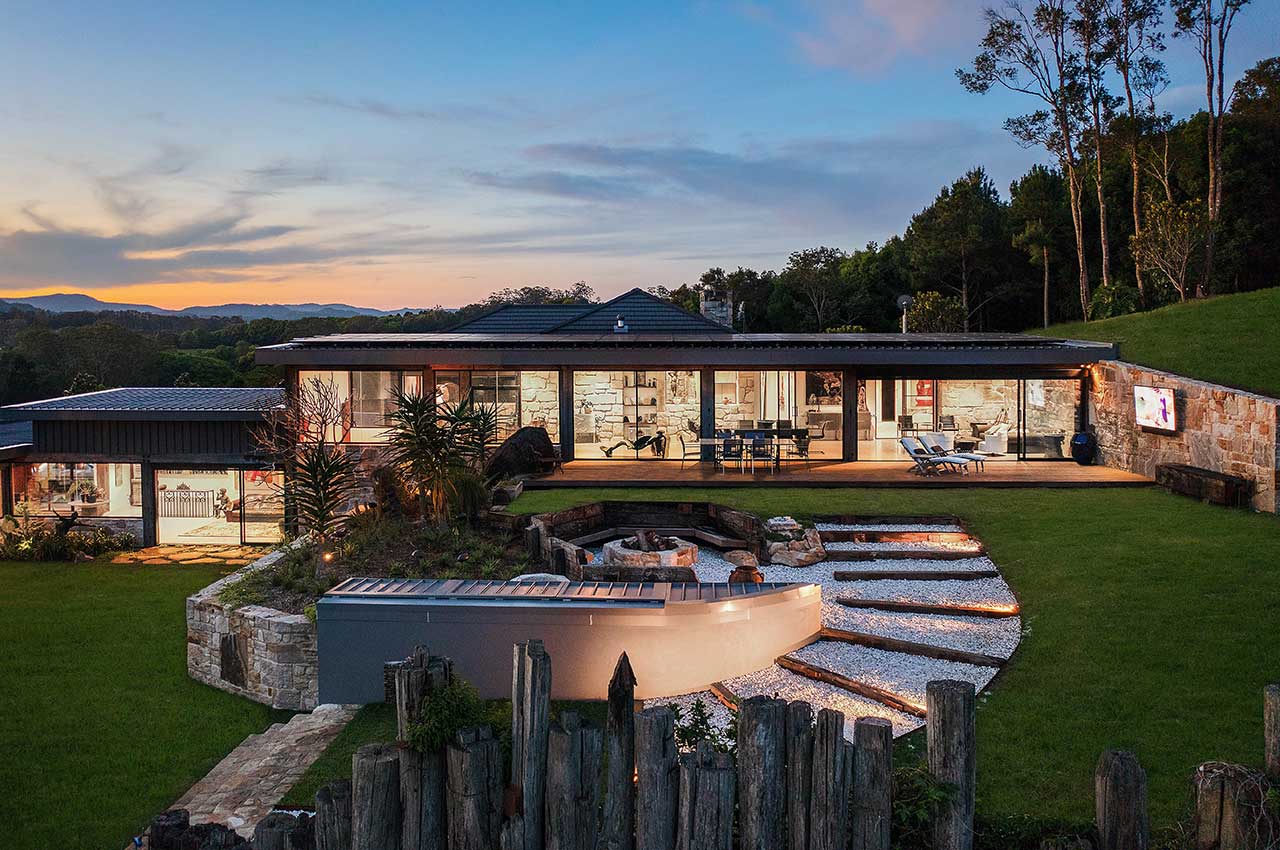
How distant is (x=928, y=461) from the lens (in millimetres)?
16484

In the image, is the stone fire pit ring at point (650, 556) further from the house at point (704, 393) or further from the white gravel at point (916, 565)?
the house at point (704, 393)

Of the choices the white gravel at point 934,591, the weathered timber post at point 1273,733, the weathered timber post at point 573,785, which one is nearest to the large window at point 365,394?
the white gravel at point 934,591

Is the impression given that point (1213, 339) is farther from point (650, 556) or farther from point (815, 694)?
point (815, 694)

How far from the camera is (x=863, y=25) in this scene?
70.1ft

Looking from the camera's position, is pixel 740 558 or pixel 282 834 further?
pixel 740 558

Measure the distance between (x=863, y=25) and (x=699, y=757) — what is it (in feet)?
70.6

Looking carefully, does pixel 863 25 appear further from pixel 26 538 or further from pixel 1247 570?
pixel 26 538

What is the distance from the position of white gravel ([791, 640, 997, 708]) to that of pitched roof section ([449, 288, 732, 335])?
16174mm

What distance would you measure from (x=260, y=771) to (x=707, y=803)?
177 inches

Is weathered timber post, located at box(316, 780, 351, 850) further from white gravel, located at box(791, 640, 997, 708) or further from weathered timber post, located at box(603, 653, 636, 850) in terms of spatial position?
white gravel, located at box(791, 640, 997, 708)

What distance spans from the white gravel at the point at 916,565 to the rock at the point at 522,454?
6.84 meters

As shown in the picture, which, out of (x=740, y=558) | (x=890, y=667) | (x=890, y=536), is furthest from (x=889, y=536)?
(x=890, y=667)

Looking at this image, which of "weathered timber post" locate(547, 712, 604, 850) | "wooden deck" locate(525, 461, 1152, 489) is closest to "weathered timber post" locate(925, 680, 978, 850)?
"weathered timber post" locate(547, 712, 604, 850)

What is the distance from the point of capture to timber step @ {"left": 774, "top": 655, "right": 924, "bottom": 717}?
691cm
